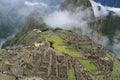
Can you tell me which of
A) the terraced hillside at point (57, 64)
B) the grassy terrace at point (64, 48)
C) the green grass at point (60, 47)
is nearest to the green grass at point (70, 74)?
the terraced hillside at point (57, 64)

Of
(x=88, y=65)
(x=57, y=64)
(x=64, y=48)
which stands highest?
(x=64, y=48)

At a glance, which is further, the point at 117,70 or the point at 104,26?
the point at 104,26

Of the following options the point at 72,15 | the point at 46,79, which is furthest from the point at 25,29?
the point at 46,79

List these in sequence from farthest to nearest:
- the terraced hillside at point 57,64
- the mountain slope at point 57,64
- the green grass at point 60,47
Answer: the green grass at point 60,47 < the mountain slope at point 57,64 < the terraced hillside at point 57,64

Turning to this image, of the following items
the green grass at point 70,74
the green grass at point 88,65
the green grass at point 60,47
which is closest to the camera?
the green grass at point 70,74

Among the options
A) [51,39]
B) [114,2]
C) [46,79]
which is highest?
[114,2]

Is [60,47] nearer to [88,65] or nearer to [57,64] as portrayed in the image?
[88,65]

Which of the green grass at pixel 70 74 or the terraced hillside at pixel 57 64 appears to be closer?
the terraced hillside at pixel 57 64

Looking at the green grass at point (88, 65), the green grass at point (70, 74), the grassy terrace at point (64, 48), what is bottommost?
the green grass at point (70, 74)

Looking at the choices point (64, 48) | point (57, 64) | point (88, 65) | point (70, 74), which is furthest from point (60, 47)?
point (70, 74)

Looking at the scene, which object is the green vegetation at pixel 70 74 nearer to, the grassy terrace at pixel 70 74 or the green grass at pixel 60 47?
the grassy terrace at pixel 70 74

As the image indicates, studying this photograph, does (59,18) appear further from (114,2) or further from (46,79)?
(46,79)
